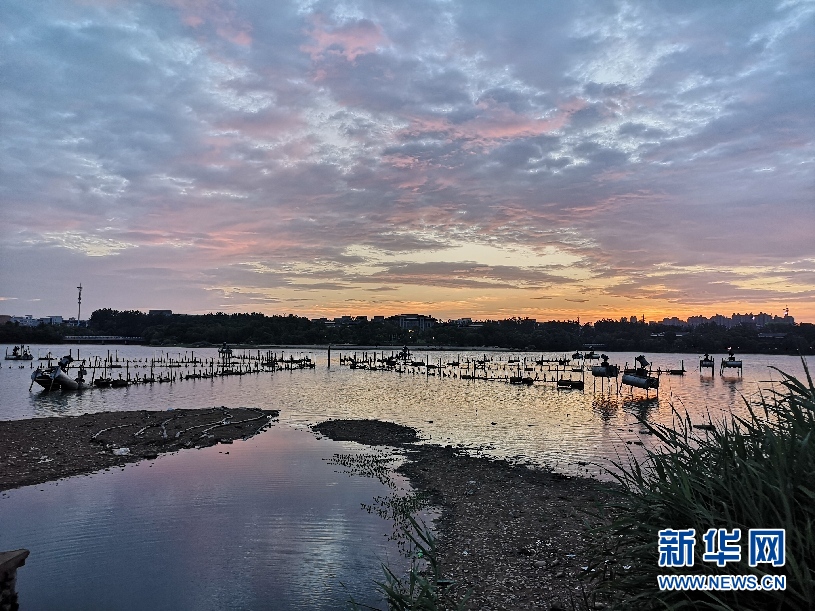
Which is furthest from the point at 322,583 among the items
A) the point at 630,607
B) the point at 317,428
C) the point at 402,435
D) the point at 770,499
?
the point at 317,428

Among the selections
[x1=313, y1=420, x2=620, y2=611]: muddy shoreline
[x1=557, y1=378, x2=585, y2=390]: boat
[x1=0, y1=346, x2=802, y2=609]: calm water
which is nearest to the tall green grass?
[x1=313, y1=420, x2=620, y2=611]: muddy shoreline

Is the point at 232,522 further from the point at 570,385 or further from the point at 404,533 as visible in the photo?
the point at 570,385

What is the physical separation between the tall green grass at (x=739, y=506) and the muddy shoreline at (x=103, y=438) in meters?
26.8

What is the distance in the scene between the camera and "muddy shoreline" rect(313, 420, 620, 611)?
39.9ft

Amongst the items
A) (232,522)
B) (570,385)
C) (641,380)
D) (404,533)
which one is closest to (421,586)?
(404,533)

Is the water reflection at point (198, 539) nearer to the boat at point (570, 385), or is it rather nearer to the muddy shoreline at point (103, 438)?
the muddy shoreline at point (103, 438)

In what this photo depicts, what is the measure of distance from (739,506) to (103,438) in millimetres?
36308

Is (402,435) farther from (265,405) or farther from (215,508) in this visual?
(265,405)

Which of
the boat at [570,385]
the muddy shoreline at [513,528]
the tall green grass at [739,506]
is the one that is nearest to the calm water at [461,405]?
the boat at [570,385]

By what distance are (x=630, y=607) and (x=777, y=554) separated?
5.01ft

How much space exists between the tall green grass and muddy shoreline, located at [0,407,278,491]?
87.8 ft

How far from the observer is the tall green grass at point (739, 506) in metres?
4.68

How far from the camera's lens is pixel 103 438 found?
1277 inches

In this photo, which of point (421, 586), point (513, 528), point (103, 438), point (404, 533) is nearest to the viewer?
point (421, 586)
